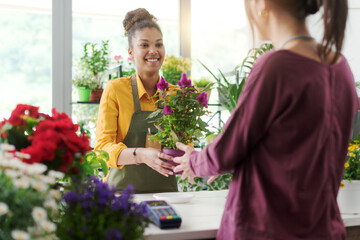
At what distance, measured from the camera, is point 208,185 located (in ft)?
11.5

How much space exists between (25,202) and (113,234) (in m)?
0.24

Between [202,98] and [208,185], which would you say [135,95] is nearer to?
[202,98]

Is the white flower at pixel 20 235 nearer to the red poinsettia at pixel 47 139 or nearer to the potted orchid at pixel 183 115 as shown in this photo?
the red poinsettia at pixel 47 139

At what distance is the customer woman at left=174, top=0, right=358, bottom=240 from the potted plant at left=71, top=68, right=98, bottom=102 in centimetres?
272

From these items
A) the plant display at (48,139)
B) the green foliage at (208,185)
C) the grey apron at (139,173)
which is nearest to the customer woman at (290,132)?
the plant display at (48,139)

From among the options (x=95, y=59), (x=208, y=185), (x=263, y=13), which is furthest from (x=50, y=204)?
(x=95, y=59)

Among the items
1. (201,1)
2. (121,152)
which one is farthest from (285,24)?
(201,1)

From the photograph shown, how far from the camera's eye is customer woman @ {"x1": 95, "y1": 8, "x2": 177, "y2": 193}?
233 cm

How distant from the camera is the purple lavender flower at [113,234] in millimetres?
1023

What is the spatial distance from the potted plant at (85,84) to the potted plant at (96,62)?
37mm

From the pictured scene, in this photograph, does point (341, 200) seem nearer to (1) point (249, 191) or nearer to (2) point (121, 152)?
(1) point (249, 191)

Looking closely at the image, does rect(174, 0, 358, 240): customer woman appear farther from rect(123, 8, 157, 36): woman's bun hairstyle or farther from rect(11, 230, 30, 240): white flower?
rect(123, 8, 157, 36): woman's bun hairstyle

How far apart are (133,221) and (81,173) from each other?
0.29 m

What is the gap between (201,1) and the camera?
4430mm
